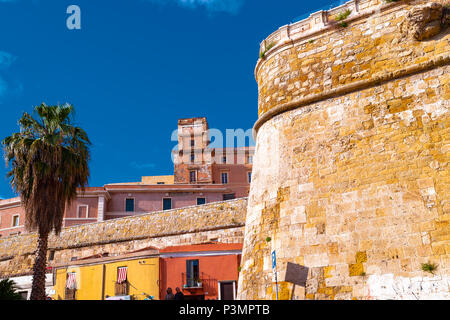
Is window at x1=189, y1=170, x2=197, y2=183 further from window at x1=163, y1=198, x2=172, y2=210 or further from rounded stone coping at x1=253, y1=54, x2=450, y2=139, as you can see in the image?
rounded stone coping at x1=253, y1=54, x2=450, y2=139

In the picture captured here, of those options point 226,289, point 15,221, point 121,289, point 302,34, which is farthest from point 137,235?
point 15,221

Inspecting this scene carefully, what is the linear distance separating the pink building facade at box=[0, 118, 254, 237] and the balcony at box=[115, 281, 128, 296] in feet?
42.8

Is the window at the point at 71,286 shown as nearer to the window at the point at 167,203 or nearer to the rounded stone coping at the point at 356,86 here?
the rounded stone coping at the point at 356,86

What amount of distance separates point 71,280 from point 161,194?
16392 millimetres

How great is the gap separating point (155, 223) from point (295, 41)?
49.2ft

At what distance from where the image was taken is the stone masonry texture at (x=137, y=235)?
22109mm

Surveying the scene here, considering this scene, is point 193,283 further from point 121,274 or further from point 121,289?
point 121,274

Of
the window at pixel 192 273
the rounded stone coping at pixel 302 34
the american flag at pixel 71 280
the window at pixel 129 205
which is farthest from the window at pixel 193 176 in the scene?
the rounded stone coping at pixel 302 34

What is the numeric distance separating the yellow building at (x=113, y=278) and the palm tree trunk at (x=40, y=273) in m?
3.67

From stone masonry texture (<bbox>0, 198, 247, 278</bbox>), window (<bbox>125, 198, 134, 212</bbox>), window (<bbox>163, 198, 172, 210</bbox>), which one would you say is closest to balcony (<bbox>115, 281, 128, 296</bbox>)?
stone masonry texture (<bbox>0, 198, 247, 278</bbox>)

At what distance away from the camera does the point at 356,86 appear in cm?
1012

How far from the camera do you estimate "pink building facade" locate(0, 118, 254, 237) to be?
35219 millimetres
